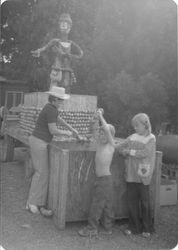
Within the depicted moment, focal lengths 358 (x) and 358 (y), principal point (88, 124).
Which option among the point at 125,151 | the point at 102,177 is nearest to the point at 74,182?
the point at 102,177

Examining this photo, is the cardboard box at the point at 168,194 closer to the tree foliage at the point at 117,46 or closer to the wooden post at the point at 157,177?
the wooden post at the point at 157,177

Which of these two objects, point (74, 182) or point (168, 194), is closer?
point (74, 182)

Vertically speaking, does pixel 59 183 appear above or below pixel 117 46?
below

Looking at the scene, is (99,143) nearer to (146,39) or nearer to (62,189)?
(62,189)

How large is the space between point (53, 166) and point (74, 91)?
8677mm

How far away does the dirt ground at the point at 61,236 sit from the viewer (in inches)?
144

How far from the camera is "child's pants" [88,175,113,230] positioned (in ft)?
13.1

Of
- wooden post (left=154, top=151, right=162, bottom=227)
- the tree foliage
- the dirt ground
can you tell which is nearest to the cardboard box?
the dirt ground

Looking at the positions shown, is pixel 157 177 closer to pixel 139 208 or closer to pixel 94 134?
pixel 139 208

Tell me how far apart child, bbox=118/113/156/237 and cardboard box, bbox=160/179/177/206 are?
1.35 metres

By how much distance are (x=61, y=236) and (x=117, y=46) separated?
8142 millimetres

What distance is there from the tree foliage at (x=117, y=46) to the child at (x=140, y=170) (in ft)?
18.8

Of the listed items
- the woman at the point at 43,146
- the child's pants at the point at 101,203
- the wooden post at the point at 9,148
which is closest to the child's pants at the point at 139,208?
the child's pants at the point at 101,203

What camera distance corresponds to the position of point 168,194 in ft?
17.9
